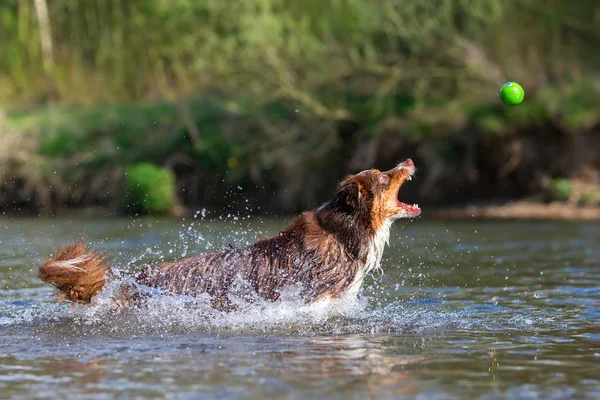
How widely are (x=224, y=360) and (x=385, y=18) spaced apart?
17107mm

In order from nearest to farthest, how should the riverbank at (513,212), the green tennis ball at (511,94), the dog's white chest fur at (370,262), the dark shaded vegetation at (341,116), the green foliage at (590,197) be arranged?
1. the dog's white chest fur at (370,262)
2. the green tennis ball at (511,94)
3. the riverbank at (513,212)
4. the green foliage at (590,197)
5. the dark shaded vegetation at (341,116)

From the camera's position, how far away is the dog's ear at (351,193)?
8.80m

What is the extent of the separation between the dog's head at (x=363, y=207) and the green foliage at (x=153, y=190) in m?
14.5

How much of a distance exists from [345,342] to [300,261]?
45.0 inches

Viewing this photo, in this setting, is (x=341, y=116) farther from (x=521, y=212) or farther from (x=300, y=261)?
(x=300, y=261)

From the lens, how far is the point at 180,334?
26.9ft

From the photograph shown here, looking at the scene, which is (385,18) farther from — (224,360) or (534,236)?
(224,360)

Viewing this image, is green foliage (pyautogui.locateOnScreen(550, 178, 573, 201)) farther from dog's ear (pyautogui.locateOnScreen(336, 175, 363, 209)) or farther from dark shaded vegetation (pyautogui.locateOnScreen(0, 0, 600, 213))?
dog's ear (pyautogui.locateOnScreen(336, 175, 363, 209))

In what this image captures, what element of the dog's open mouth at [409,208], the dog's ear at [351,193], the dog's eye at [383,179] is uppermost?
the dog's eye at [383,179]

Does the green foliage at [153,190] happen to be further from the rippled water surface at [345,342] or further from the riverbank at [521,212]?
the rippled water surface at [345,342]

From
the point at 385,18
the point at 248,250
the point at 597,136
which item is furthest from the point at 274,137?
the point at 248,250

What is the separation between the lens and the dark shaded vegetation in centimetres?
2225


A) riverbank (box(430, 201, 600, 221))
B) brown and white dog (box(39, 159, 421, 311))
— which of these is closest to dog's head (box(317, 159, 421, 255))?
brown and white dog (box(39, 159, 421, 311))

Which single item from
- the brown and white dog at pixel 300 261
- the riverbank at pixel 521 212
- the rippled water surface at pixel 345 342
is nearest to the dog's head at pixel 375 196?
the brown and white dog at pixel 300 261
